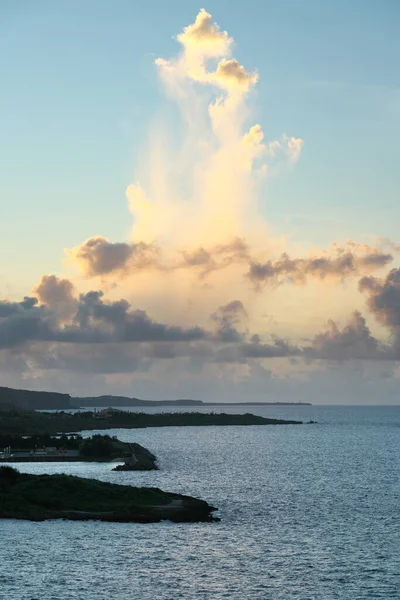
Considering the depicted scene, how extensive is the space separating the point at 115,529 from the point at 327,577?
86.1ft

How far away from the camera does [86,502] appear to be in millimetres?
94375

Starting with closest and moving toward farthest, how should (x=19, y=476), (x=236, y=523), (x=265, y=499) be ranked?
(x=236, y=523)
(x=19, y=476)
(x=265, y=499)

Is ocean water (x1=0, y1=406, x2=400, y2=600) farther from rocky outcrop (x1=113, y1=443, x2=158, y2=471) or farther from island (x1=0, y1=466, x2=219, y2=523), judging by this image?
rocky outcrop (x1=113, y1=443, x2=158, y2=471)

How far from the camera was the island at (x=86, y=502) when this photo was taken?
8981 centimetres

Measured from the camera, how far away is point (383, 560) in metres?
73.1

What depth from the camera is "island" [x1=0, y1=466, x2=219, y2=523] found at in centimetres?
8981

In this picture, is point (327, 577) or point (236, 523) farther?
point (236, 523)

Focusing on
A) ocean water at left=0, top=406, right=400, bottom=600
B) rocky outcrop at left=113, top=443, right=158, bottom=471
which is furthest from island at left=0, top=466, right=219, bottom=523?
rocky outcrop at left=113, top=443, right=158, bottom=471

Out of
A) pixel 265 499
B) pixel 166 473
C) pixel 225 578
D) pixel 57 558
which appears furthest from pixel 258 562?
pixel 166 473

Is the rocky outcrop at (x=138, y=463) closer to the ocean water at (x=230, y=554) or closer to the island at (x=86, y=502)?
the ocean water at (x=230, y=554)

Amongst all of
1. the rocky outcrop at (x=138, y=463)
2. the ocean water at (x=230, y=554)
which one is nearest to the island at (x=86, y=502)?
the ocean water at (x=230, y=554)

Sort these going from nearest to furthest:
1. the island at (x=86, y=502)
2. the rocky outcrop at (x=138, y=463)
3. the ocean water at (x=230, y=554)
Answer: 1. the ocean water at (x=230, y=554)
2. the island at (x=86, y=502)
3. the rocky outcrop at (x=138, y=463)

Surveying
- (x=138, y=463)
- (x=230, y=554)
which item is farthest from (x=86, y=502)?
(x=138, y=463)

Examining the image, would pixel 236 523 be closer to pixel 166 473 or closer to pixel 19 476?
pixel 19 476
